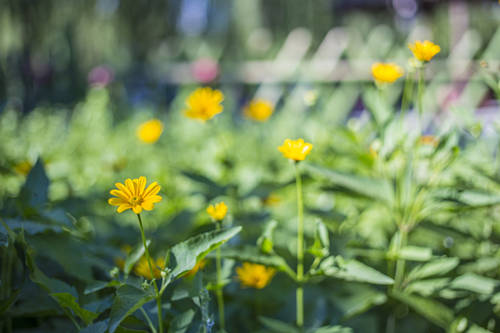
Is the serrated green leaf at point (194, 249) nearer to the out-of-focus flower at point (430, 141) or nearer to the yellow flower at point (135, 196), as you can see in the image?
the yellow flower at point (135, 196)

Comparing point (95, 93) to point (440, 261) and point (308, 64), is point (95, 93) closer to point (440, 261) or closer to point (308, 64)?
point (308, 64)

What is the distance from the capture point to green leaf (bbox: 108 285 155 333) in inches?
19.9

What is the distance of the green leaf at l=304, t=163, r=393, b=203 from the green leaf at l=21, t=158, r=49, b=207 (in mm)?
465

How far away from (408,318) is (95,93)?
259 centimetres

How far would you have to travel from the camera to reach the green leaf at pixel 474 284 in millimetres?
688

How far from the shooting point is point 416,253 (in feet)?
→ 2.40

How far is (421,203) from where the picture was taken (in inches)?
31.5

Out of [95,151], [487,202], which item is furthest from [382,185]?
[95,151]

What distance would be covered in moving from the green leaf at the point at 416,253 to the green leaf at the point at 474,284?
0.19ft

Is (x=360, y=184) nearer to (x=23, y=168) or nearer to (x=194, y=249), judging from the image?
(x=194, y=249)

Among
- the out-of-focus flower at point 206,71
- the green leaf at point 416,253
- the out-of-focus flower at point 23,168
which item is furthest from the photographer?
the out-of-focus flower at point 206,71

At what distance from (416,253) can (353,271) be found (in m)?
0.16

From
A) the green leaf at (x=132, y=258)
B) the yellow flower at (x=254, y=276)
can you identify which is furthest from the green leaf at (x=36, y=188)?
the yellow flower at (x=254, y=276)

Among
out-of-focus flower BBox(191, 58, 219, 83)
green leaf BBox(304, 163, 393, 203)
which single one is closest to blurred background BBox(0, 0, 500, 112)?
out-of-focus flower BBox(191, 58, 219, 83)
